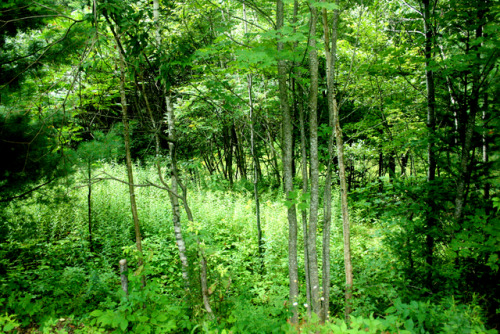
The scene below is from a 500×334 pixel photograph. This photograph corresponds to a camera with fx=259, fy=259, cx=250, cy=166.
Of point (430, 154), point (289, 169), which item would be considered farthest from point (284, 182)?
point (430, 154)

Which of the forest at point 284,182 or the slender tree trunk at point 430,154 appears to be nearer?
the forest at point 284,182

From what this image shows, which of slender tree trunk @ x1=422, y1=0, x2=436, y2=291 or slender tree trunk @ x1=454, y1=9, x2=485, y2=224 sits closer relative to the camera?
slender tree trunk @ x1=454, y1=9, x2=485, y2=224

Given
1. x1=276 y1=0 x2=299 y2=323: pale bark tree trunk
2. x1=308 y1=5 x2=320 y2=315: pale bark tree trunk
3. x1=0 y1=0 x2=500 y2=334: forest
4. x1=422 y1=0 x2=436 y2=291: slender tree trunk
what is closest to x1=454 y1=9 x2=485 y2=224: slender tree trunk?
x1=0 y1=0 x2=500 y2=334: forest

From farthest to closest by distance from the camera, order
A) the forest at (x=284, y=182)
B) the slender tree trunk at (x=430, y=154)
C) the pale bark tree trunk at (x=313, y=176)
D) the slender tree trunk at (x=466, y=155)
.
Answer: the slender tree trunk at (x=430, y=154), the slender tree trunk at (x=466, y=155), the pale bark tree trunk at (x=313, y=176), the forest at (x=284, y=182)

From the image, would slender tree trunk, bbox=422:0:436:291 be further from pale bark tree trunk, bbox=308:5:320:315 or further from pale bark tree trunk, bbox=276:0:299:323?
pale bark tree trunk, bbox=276:0:299:323

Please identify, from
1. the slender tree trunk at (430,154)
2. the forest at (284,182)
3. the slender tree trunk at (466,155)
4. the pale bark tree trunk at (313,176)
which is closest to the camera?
the forest at (284,182)

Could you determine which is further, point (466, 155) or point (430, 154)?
point (430, 154)

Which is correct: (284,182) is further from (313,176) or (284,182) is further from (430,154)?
(430,154)

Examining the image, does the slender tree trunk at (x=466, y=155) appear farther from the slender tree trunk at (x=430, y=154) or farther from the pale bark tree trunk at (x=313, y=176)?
the pale bark tree trunk at (x=313, y=176)

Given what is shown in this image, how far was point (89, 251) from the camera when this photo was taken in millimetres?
4895

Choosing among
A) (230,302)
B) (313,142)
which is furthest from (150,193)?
(313,142)

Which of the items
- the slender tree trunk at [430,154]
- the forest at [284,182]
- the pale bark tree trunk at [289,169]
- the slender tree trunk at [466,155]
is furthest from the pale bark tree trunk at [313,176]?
the slender tree trunk at [466,155]

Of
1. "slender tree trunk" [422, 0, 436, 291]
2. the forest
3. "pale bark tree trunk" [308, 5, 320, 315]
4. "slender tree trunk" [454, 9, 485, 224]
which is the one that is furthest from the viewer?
"slender tree trunk" [422, 0, 436, 291]

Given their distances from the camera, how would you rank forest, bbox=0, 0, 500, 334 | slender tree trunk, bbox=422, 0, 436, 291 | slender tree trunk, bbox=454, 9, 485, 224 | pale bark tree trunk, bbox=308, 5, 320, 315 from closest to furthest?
1. forest, bbox=0, 0, 500, 334
2. pale bark tree trunk, bbox=308, 5, 320, 315
3. slender tree trunk, bbox=454, 9, 485, 224
4. slender tree trunk, bbox=422, 0, 436, 291
